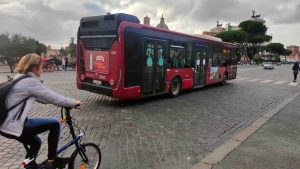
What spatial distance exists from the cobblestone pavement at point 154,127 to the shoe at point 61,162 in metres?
0.89

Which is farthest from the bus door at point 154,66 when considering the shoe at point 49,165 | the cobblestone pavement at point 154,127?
the shoe at point 49,165

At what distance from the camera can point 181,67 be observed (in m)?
14.0

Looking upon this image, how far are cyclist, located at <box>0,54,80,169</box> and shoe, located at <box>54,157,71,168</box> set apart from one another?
20 cm

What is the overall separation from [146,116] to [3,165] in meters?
4.78

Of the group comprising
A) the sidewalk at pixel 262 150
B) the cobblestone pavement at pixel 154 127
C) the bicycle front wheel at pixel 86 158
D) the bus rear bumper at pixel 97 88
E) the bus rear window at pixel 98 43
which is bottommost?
the sidewalk at pixel 262 150

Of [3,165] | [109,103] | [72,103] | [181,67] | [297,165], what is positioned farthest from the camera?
[181,67]

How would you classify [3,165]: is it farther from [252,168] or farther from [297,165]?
[297,165]

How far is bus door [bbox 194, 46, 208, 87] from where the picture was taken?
15336mm

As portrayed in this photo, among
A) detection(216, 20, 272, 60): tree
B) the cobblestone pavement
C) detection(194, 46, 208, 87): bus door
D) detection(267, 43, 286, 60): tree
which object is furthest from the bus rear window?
detection(267, 43, 286, 60): tree

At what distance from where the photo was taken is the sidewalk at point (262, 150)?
544cm

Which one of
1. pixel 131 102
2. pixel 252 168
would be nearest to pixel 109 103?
pixel 131 102

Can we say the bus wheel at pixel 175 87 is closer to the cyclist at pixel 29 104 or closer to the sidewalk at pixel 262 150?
the sidewalk at pixel 262 150

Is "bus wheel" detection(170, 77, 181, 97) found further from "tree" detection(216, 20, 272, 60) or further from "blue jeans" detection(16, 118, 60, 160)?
"tree" detection(216, 20, 272, 60)

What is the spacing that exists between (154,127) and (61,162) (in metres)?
3.86
